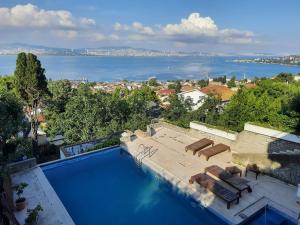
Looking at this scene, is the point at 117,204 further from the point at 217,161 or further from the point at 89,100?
the point at 89,100

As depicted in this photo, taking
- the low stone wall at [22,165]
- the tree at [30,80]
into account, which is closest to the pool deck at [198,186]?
the low stone wall at [22,165]

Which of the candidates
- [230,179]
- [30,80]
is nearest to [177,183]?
[230,179]

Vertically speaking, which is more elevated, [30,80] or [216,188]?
[30,80]

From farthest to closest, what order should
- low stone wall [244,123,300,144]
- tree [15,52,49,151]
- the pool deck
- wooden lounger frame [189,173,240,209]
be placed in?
tree [15,52,49,151] → low stone wall [244,123,300,144] → wooden lounger frame [189,173,240,209] → the pool deck

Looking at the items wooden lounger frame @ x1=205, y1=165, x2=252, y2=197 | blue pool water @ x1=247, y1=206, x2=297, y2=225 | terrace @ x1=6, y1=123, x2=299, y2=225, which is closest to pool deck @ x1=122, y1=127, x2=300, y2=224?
terrace @ x1=6, y1=123, x2=299, y2=225

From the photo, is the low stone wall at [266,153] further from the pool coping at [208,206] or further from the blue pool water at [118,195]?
the blue pool water at [118,195]

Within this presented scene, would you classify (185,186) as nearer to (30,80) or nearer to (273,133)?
(273,133)

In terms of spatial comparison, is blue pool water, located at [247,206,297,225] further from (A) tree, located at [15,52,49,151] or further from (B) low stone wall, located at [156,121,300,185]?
(A) tree, located at [15,52,49,151]
